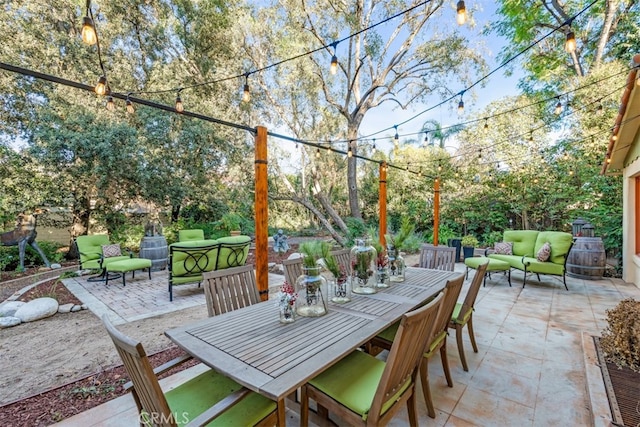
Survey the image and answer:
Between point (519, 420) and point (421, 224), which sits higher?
point (421, 224)

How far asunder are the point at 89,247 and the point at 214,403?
18.7 feet

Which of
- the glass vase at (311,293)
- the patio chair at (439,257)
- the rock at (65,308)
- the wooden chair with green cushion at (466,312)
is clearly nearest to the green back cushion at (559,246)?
the patio chair at (439,257)

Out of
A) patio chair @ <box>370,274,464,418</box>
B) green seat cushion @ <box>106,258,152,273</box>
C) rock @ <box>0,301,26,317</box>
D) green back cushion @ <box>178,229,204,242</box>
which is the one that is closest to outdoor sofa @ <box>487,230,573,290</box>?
patio chair @ <box>370,274,464,418</box>

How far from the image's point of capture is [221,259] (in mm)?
4984

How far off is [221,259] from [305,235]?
8520mm

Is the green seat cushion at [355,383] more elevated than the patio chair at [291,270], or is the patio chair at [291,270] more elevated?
the patio chair at [291,270]

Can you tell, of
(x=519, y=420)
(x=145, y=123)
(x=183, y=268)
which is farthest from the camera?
(x=145, y=123)

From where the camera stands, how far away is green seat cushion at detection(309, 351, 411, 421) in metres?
1.44

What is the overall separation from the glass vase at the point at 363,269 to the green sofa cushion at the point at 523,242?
15.9ft

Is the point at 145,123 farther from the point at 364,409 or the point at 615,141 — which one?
the point at 615,141

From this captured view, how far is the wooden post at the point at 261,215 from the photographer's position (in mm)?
2953

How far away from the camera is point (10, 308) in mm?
3762

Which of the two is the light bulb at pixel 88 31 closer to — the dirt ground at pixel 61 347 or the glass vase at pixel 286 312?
the glass vase at pixel 286 312

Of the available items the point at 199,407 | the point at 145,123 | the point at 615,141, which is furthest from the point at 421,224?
the point at 199,407
